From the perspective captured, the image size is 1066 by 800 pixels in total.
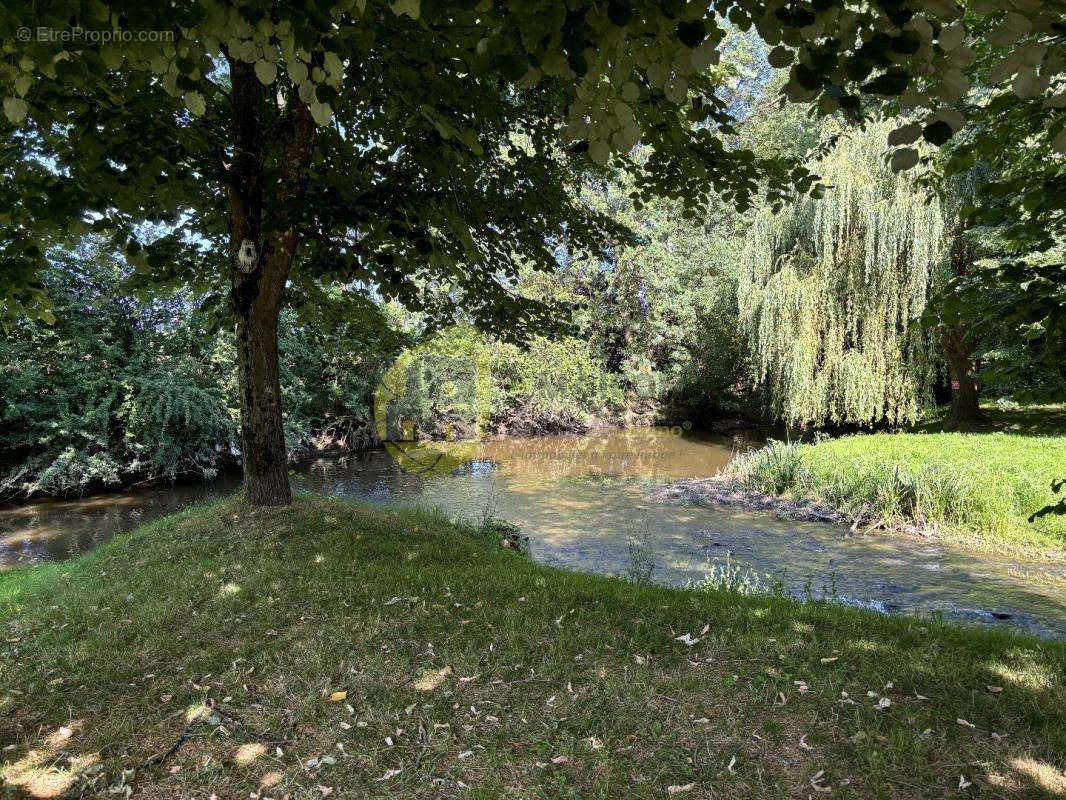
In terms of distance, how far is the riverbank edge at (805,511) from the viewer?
26.7 ft

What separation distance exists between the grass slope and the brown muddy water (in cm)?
164

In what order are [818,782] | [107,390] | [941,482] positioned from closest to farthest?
[818,782]
[941,482]
[107,390]

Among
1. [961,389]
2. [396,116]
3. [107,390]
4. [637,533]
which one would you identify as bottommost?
[637,533]

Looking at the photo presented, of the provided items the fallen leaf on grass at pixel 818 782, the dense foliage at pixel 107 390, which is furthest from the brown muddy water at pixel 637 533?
the fallen leaf on grass at pixel 818 782

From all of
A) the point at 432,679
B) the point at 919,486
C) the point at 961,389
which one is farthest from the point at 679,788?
the point at 961,389

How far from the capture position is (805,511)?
10445 millimetres

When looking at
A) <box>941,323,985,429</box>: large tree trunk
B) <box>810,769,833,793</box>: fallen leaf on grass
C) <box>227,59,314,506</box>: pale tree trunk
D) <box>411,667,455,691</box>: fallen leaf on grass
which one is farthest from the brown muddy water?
<box>941,323,985,429</box>: large tree trunk

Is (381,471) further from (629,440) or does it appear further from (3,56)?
(3,56)

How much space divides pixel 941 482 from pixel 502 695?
361 inches

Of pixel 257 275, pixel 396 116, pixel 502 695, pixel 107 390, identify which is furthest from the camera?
pixel 107 390

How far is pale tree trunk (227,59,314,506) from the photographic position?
5.39 metres

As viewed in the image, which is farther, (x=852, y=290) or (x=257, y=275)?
(x=852, y=290)

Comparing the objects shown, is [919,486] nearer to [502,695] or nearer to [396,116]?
[502,695]

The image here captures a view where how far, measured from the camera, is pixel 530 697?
3.12 meters
